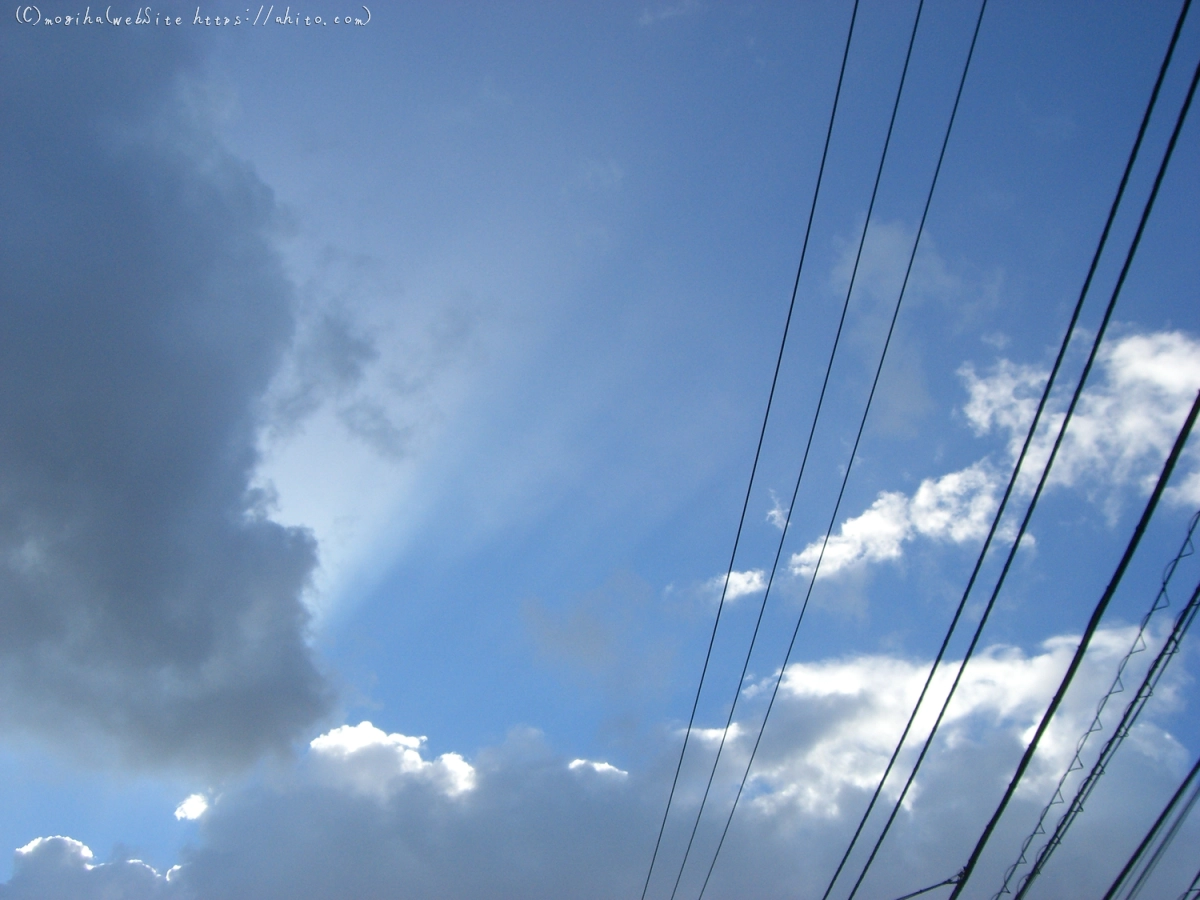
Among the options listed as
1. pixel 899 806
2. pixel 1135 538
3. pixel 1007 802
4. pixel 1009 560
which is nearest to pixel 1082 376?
pixel 1135 538

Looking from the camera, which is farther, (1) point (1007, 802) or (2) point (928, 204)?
(2) point (928, 204)

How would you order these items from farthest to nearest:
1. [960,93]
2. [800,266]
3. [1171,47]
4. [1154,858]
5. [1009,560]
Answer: [1154,858]
[800,266]
[960,93]
[1009,560]
[1171,47]

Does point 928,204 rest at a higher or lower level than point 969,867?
higher

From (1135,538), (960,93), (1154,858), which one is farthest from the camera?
(1154,858)

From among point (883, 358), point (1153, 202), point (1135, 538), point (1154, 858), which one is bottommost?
point (1154, 858)

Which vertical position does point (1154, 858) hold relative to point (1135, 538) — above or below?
below

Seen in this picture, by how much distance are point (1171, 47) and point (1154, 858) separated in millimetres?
13208

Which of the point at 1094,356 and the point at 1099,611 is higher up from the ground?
the point at 1094,356

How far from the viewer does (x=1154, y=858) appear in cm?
1292

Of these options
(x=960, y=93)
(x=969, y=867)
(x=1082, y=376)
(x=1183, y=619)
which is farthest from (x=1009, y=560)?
(x=960, y=93)

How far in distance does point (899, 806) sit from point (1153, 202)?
9.45 meters

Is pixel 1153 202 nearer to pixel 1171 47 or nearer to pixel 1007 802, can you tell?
pixel 1171 47

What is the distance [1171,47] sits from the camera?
7.35 metres

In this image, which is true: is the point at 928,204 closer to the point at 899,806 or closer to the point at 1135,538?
the point at 1135,538
